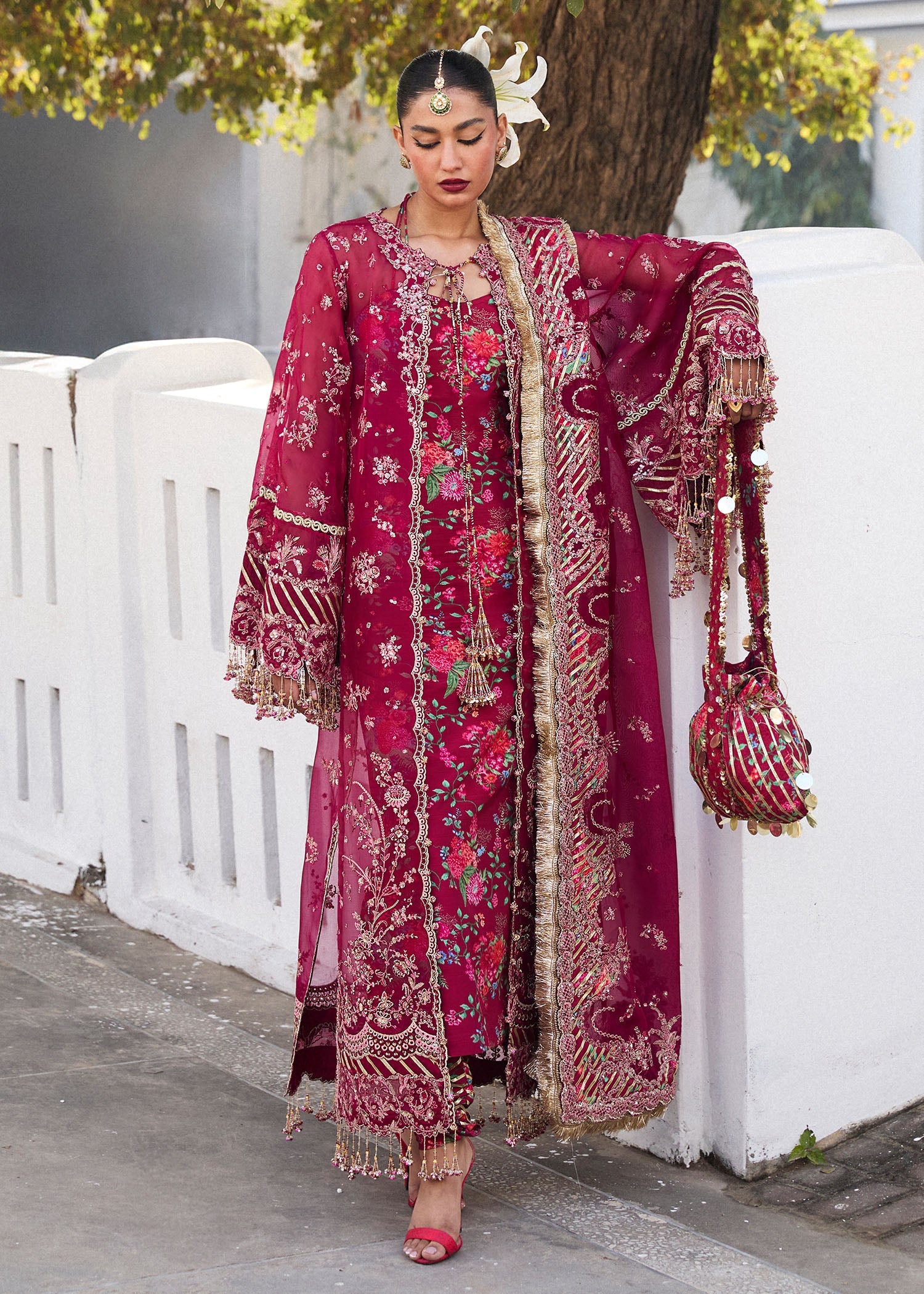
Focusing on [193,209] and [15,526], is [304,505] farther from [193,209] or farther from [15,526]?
[193,209]

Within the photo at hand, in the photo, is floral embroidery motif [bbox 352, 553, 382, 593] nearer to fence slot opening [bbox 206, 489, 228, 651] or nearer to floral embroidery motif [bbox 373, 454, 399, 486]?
floral embroidery motif [bbox 373, 454, 399, 486]

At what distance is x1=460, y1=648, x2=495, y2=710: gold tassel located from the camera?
113 inches

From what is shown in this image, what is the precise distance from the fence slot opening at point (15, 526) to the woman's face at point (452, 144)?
7.99ft

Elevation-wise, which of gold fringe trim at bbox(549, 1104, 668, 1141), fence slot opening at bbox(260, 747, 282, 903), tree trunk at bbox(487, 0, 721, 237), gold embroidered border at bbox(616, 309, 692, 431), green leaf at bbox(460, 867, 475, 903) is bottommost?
gold fringe trim at bbox(549, 1104, 668, 1141)

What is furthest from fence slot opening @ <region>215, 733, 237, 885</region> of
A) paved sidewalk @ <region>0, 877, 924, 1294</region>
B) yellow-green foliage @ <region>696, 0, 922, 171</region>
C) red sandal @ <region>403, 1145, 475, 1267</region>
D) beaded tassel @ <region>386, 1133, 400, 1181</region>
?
yellow-green foliage @ <region>696, 0, 922, 171</region>

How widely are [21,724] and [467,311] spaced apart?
271 centimetres

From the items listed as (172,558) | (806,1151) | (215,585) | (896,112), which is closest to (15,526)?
(172,558)

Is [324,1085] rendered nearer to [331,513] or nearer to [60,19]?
[331,513]

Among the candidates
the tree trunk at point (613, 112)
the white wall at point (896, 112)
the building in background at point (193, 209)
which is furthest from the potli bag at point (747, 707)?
the white wall at point (896, 112)

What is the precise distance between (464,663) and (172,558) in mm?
1721

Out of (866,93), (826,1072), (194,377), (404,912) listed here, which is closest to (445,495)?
(404,912)

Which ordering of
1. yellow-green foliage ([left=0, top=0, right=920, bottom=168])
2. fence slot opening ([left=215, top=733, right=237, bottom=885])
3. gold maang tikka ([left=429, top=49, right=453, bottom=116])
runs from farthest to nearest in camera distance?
yellow-green foliage ([left=0, top=0, right=920, bottom=168]) → fence slot opening ([left=215, top=733, right=237, bottom=885]) → gold maang tikka ([left=429, top=49, right=453, bottom=116])

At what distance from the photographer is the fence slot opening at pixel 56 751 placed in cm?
489

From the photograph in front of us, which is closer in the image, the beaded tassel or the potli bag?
the potli bag
